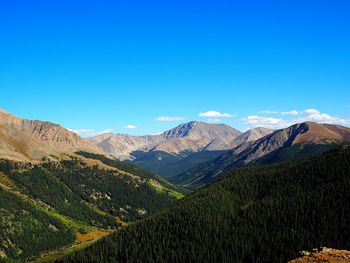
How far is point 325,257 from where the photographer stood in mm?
80750

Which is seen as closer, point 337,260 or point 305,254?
point 337,260

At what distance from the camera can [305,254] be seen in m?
84.0

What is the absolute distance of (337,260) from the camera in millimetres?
78750

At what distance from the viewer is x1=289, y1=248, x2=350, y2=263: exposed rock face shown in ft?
259

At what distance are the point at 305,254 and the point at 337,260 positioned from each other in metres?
6.71

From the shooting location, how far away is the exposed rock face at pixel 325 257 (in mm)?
79062
